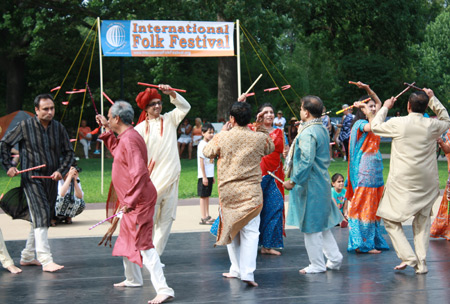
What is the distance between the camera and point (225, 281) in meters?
7.17

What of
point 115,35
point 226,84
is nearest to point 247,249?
point 115,35

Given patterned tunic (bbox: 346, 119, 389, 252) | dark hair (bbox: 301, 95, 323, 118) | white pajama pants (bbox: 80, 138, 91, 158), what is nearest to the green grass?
white pajama pants (bbox: 80, 138, 91, 158)

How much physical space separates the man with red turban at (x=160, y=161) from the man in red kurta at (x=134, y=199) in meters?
1.26

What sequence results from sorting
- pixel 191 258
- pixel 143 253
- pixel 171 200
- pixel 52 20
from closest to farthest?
pixel 143 253, pixel 171 200, pixel 191 258, pixel 52 20

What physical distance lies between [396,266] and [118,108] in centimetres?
342

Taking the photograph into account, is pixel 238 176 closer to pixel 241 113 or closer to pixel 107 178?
pixel 241 113

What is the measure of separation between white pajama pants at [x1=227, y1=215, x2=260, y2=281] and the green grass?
679cm

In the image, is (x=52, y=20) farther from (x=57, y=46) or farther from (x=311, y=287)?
(x=311, y=287)

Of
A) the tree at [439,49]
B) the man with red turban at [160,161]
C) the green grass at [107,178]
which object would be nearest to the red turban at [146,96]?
the man with red turban at [160,161]

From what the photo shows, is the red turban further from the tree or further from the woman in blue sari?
the tree

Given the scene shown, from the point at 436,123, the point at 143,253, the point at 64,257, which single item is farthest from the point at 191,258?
the point at 436,123

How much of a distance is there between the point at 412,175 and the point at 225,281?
7.30ft

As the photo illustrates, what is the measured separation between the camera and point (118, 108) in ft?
21.7

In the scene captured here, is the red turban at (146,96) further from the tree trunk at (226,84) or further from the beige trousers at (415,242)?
the tree trunk at (226,84)
